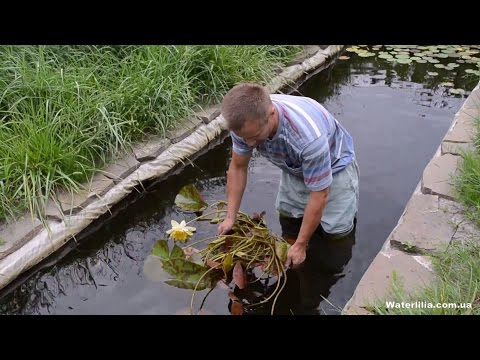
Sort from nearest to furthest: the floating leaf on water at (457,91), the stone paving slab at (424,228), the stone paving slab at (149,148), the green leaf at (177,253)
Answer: the stone paving slab at (424,228), the green leaf at (177,253), the stone paving slab at (149,148), the floating leaf on water at (457,91)

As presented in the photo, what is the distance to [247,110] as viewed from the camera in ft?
7.95

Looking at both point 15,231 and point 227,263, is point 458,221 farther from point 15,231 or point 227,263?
point 15,231

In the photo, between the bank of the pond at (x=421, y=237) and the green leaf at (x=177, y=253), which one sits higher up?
the bank of the pond at (x=421, y=237)

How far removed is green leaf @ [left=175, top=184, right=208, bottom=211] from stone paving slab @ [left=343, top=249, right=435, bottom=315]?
1.35 meters

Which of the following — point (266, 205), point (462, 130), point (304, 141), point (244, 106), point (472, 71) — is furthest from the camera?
point (472, 71)

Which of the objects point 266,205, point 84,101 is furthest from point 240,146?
point 84,101

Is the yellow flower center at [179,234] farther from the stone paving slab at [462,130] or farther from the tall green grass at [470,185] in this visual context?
the stone paving slab at [462,130]

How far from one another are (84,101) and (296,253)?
2016mm

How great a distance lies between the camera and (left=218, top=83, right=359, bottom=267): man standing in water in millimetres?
2473

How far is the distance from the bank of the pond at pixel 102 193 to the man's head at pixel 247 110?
1.56 meters

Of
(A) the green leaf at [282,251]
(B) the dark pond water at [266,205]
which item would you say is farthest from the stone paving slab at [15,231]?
(A) the green leaf at [282,251]

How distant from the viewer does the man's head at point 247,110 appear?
7.94ft

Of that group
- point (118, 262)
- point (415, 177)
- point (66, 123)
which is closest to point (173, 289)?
point (118, 262)

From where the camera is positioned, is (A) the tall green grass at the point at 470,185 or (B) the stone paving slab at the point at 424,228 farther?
(A) the tall green grass at the point at 470,185
